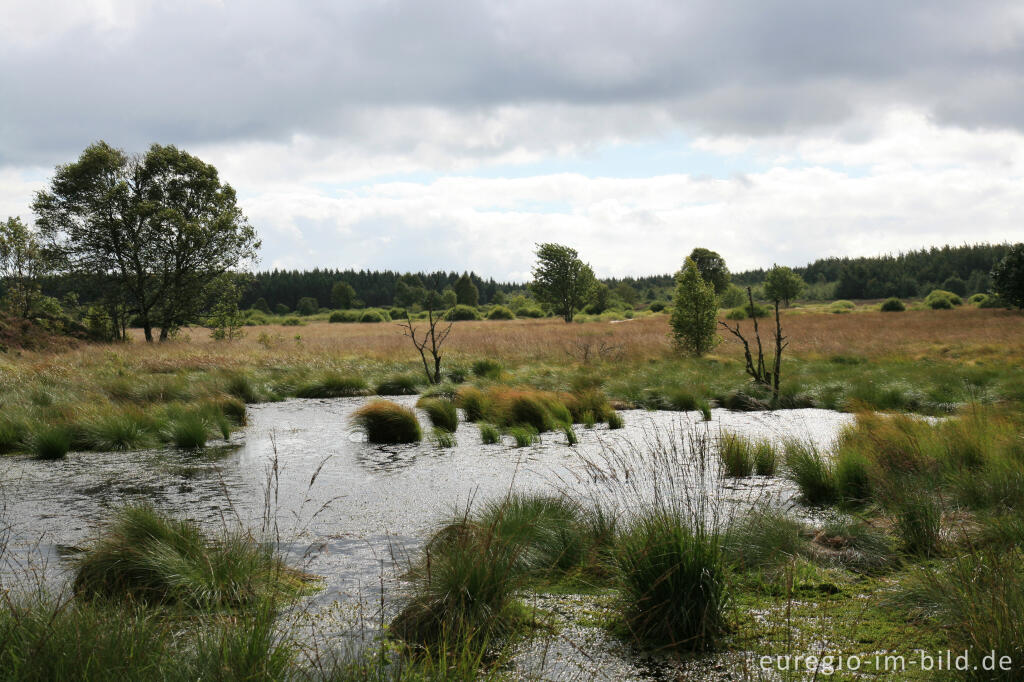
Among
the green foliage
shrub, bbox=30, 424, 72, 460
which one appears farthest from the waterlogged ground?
the green foliage

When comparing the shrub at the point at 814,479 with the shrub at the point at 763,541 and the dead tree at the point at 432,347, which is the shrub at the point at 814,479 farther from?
the dead tree at the point at 432,347

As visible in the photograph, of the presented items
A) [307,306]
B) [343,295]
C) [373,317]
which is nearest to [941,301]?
[373,317]

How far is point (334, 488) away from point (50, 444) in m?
4.57

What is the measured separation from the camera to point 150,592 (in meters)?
3.67

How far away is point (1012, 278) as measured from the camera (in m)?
37.0

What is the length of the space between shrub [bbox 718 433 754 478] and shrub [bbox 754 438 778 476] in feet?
0.20

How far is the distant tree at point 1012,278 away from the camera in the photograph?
120 ft

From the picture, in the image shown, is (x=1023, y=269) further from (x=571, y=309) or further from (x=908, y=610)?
(x=908, y=610)

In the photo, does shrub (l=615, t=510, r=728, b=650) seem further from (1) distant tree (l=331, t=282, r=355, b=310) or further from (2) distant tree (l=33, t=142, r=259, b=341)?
(1) distant tree (l=331, t=282, r=355, b=310)

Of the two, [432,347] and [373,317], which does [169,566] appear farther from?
[373,317]

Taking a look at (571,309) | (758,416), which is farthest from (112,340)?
(571,309)

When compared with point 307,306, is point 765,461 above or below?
below

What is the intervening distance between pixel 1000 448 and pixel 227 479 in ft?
25.7

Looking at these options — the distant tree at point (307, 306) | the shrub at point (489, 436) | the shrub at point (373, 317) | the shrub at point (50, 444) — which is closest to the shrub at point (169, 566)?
the shrub at point (50, 444)
